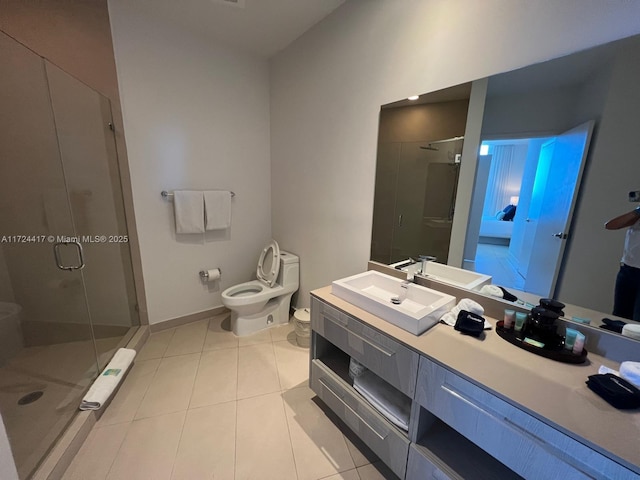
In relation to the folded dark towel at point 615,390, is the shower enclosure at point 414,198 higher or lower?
higher

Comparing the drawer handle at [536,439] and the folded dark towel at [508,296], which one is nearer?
the drawer handle at [536,439]

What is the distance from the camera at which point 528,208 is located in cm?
124

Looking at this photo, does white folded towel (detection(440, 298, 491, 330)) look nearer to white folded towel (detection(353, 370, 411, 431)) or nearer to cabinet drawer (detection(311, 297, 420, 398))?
cabinet drawer (detection(311, 297, 420, 398))

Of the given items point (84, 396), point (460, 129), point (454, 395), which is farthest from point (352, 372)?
point (84, 396)

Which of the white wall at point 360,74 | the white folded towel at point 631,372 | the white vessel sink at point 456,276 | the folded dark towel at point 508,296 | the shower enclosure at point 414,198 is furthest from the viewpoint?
the shower enclosure at point 414,198

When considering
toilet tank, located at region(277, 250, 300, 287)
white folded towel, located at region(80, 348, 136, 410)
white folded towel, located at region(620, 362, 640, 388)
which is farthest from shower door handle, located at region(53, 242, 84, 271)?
white folded towel, located at region(620, 362, 640, 388)

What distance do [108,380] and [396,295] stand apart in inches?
77.2

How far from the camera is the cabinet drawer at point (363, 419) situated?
112cm

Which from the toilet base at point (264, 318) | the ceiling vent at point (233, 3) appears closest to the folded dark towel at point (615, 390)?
the toilet base at point (264, 318)

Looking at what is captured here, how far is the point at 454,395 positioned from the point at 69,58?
9.69 feet

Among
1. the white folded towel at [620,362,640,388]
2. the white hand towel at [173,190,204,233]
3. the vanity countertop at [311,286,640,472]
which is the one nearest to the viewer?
the vanity countertop at [311,286,640,472]

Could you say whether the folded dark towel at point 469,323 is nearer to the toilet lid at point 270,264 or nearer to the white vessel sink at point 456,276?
the white vessel sink at point 456,276

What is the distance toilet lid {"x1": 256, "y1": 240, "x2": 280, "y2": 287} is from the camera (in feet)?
8.08

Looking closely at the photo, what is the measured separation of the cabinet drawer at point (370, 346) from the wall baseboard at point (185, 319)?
5.54 ft
